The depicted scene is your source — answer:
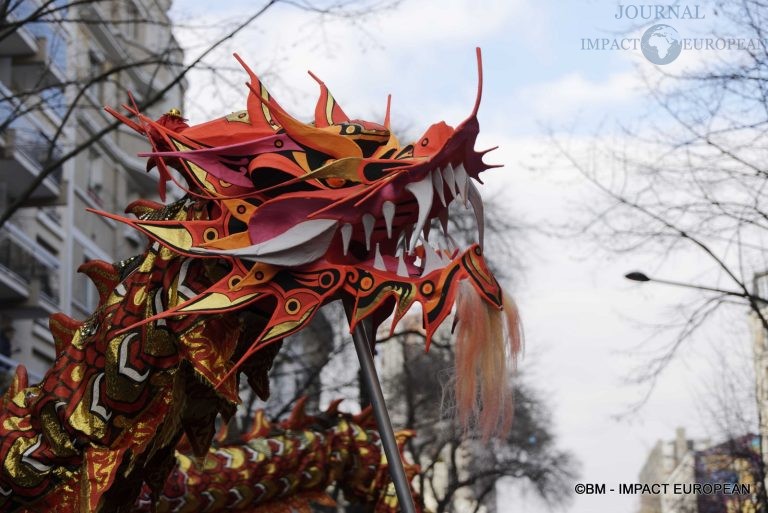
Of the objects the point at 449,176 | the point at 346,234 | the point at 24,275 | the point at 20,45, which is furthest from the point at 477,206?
the point at 24,275

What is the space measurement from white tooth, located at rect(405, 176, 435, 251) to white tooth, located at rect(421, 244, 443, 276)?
0.45ft

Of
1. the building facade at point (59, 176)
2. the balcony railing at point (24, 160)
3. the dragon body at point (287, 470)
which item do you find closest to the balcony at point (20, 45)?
the building facade at point (59, 176)

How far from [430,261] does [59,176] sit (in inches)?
858

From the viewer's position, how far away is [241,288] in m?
7.38

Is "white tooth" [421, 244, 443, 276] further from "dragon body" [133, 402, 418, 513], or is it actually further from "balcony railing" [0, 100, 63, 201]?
"balcony railing" [0, 100, 63, 201]

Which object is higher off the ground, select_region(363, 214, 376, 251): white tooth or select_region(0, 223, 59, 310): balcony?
select_region(0, 223, 59, 310): balcony

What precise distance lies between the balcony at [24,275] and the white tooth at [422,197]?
66.3ft

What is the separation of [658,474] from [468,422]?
63.9 meters

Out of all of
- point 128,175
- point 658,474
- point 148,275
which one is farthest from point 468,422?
point 658,474

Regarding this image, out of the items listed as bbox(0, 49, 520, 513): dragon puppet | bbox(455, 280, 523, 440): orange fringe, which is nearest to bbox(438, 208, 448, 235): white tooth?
bbox(0, 49, 520, 513): dragon puppet

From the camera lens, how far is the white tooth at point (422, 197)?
7.13m

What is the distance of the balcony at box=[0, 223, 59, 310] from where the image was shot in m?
26.5

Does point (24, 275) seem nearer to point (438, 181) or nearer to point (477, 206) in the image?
point (477, 206)

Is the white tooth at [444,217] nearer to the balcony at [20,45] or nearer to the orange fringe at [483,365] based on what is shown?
the orange fringe at [483,365]
